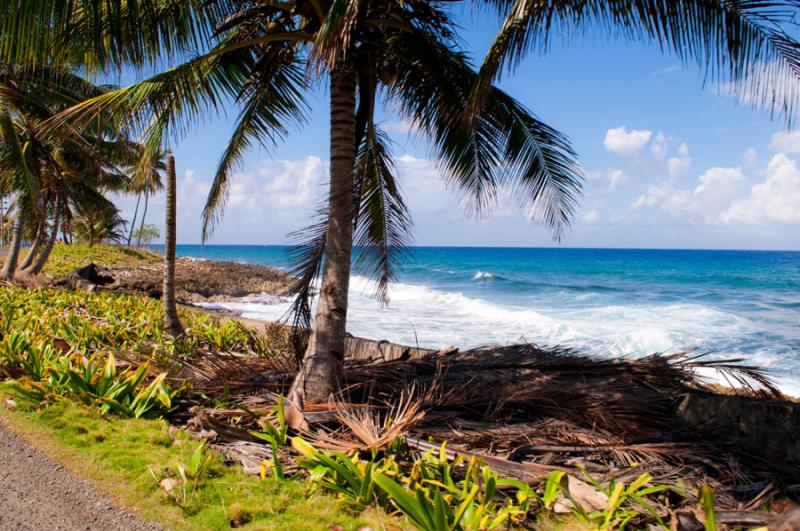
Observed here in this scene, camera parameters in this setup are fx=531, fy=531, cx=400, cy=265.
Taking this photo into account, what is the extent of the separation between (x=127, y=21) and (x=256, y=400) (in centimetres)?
324

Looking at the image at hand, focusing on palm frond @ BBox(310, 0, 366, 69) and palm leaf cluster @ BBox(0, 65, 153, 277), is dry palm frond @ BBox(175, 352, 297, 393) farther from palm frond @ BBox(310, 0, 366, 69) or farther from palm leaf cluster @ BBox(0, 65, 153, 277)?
palm frond @ BBox(310, 0, 366, 69)

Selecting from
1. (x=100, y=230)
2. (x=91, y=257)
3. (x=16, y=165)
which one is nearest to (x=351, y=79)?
(x=16, y=165)

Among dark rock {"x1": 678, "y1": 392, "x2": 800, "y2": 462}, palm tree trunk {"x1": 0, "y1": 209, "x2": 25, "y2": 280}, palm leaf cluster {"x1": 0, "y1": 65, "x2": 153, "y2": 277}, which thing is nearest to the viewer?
dark rock {"x1": 678, "y1": 392, "x2": 800, "y2": 462}

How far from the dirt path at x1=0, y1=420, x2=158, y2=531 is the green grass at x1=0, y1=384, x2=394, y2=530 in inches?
2.9

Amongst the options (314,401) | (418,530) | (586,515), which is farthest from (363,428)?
(586,515)

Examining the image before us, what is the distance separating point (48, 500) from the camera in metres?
2.93

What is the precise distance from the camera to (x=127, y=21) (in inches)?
167

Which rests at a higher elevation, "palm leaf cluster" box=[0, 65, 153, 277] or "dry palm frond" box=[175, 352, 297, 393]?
"palm leaf cluster" box=[0, 65, 153, 277]

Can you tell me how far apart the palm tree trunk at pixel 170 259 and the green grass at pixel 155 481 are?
3.66 m

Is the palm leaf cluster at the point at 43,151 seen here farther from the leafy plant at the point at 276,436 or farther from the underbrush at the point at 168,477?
the leafy plant at the point at 276,436

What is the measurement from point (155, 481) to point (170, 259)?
5663mm

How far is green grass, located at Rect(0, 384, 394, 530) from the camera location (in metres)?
2.73

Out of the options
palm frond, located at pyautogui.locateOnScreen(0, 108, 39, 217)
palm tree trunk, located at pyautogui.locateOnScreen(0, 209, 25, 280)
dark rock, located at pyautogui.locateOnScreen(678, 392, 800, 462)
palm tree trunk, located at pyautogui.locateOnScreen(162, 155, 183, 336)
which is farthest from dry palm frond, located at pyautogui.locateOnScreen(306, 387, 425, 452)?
palm tree trunk, located at pyautogui.locateOnScreen(0, 209, 25, 280)

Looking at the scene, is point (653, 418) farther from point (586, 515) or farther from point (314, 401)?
point (314, 401)
